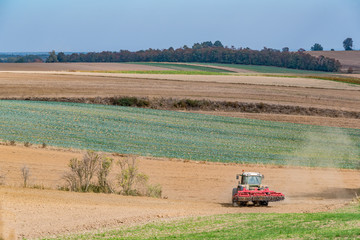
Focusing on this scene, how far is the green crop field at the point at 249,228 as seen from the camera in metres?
16.2

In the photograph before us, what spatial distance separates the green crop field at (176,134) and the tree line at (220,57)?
82457 mm

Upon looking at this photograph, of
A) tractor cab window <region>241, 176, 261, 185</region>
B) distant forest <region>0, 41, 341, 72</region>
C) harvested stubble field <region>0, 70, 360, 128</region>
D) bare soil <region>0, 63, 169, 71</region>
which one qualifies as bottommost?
tractor cab window <region>241, 176, 261, 185</region>

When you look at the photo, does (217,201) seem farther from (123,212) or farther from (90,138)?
(90,138)

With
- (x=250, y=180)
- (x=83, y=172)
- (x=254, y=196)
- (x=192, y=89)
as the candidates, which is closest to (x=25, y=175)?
(x=83, y=172)

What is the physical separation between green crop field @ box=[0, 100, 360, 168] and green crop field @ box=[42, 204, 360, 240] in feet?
63.6

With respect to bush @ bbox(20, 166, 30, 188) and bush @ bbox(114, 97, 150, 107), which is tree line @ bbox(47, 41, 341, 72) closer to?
bush @ bbox(114, 97, 150, 107)

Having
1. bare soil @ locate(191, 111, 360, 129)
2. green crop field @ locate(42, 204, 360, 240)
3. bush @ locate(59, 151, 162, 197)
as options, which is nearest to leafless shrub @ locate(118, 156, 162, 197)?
bush @ locate(59, 151, 162, 197)

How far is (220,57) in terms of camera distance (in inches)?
6181

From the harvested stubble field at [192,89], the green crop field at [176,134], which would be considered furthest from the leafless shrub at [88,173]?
the harvested stubble field at [192,89]

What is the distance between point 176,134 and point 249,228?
2955 cm

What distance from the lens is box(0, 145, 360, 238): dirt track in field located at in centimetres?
2191

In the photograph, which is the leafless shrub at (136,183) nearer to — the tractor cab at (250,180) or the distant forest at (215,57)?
the tractor cab at (250,180)

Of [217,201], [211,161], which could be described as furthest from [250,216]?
[211,161]

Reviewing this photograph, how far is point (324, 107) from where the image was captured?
214ft
